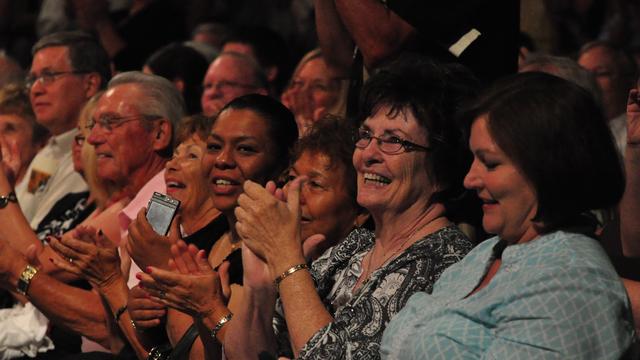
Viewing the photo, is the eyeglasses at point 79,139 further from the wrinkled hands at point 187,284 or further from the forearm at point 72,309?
the wrinkled hands at point 187,284

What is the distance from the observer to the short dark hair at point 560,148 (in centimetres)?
256

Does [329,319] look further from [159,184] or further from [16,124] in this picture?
→ [16,124]

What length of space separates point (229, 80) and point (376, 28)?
2098 millimetres

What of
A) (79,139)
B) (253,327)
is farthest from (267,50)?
(253,327)

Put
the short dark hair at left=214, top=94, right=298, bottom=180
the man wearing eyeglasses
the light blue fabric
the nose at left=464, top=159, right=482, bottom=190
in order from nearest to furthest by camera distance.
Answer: the light blue fabric < the nose at left=464, top=159, right=482, bottom=190 < the short dark hair at left=214, top=94, right=298, bottom=180 < the man wearing eyeglasses

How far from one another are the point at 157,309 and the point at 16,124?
300 centimetres

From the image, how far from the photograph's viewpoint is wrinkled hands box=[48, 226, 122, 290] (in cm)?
398

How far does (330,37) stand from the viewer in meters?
4.86

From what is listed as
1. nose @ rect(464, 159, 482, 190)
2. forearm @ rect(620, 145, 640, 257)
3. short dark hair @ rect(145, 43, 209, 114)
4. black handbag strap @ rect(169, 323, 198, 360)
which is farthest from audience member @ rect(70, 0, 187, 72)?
nose @ rect(464, 159, 482, 190)

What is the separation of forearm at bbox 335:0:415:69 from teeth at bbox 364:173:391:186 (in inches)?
31.9

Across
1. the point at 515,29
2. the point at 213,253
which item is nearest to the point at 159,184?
the point at 213,253

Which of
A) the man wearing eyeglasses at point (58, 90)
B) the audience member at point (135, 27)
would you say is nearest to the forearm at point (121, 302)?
the man wearing eyeglasses at point (58, 90)

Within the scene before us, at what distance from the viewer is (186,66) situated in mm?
6613

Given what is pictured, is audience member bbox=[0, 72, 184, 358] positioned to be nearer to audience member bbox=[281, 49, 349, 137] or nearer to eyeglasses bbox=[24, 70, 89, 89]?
audience member bbox=[281, 49, 349, 137]
